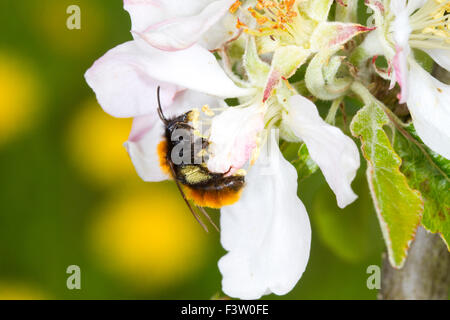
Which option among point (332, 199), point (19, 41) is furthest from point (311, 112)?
point (19, 41)

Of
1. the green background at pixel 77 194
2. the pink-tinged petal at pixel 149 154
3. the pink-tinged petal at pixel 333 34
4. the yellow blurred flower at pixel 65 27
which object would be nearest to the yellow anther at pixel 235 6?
the pink-tinged petal at pixel 333 34

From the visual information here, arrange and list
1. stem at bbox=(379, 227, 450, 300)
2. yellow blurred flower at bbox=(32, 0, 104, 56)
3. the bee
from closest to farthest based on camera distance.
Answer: the bee
stem at bbox=(379, 227, 450, 300)
yellow blurred flower at bbox=(32, 0, 104, 56)

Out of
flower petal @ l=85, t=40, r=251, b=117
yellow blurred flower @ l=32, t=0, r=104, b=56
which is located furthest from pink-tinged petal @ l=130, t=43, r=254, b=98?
yellow blurred flower @ l=32, t=0, r=104, b=56

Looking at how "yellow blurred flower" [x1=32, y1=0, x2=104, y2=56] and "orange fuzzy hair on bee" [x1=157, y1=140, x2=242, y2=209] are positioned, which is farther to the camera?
"yellow blurred flower" [x1=32, y1=0, x2=104, y2=56]

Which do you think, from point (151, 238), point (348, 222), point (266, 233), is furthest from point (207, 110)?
point (151, 238)

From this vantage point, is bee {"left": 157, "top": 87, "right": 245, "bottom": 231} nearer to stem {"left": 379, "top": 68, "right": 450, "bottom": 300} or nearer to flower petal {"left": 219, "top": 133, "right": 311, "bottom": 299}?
flower petal {"left": 219, "top": 133, "right": 311, "bottom": 299}

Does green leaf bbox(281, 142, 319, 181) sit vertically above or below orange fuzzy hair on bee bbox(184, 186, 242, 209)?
above

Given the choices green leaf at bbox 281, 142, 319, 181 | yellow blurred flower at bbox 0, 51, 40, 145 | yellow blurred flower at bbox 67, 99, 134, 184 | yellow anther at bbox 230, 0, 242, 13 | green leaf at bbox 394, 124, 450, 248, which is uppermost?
yellow blurred flower at bbox 0, 51, 40, 145

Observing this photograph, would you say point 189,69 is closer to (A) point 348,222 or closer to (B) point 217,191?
(B) point 217,191
